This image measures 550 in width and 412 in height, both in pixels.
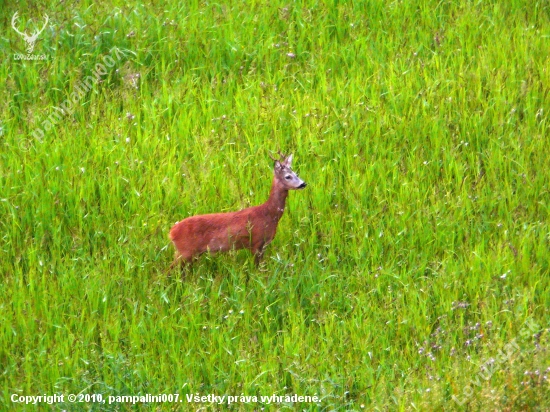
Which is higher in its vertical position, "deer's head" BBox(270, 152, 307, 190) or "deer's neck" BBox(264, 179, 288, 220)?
"deer's head" BBox(270, 152, 307, 190)

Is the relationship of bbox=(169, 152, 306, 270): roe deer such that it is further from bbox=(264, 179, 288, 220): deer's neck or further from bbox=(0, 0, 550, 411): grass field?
bbox=(0, 0, 550, 411): grass field

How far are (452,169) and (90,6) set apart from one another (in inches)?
181

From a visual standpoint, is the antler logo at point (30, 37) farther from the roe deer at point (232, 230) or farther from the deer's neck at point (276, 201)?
the deer's neck at point (276, 201)

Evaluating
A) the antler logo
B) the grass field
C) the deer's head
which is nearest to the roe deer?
the deer's head

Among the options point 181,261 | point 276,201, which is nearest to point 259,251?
point 276,201

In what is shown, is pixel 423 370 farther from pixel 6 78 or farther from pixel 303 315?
pixel 6 78

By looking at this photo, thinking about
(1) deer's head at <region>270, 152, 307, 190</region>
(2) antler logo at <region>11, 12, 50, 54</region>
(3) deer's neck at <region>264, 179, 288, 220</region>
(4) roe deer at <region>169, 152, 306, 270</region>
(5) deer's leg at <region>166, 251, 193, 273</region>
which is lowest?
(5) deer's leg at <region>166, 251, 193, 273</region>

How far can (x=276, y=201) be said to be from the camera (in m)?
7.96

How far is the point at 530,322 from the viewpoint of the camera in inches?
271

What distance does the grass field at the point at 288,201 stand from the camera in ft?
21.9

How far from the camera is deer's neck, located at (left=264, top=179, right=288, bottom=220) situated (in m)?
7.92

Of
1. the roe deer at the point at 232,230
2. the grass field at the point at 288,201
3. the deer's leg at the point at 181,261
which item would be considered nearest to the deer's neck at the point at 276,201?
the roe deer at the point at 232,230

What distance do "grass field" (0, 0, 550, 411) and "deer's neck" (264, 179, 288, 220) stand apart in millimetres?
281

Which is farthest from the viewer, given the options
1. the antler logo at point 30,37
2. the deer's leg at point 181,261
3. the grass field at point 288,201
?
the antler logo at point 30,37
